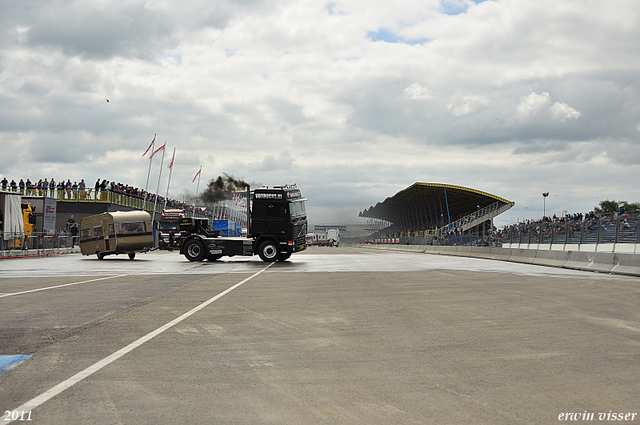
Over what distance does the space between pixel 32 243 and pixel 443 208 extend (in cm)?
7696

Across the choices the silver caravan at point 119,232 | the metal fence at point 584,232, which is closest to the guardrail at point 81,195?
the silver caravan at point 119,232

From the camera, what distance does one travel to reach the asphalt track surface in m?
4.55

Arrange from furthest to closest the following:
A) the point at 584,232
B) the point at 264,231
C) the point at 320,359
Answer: the point at 264,231 < the point at 584,232 < the point at 320,359

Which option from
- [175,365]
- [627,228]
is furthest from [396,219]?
[175,365]

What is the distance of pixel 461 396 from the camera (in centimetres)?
491

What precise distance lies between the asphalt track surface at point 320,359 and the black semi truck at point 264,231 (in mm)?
16050

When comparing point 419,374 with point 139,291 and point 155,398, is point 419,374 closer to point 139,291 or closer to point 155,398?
point 155,398

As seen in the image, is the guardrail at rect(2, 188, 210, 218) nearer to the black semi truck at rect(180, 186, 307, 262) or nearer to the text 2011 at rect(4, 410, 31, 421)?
the black semi truck at rect(180, 186, 307, 262)

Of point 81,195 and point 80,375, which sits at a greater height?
point 81,195

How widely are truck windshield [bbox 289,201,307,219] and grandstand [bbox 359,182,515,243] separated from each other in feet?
97.3

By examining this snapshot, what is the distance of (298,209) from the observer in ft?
96.7

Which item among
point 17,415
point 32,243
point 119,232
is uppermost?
point 119,232

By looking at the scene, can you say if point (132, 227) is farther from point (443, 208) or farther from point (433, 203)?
point (443, 208)

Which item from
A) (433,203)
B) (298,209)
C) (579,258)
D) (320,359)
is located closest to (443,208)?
(433,203)
